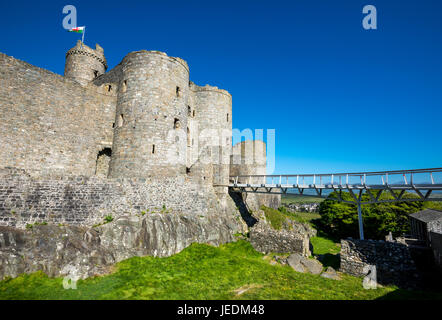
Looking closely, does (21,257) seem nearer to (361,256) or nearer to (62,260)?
(62,260)

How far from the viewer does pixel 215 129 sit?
20.4 m

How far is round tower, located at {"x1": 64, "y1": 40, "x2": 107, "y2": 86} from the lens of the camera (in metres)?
22.4

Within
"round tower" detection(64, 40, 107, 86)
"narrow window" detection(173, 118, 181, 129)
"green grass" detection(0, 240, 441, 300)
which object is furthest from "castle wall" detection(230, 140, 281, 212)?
"round tower" detection(64, 40, 107, 86)

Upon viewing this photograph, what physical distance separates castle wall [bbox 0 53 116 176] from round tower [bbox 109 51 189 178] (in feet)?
5.79

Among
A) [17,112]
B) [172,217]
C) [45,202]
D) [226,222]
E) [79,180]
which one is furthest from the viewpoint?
[226,222]

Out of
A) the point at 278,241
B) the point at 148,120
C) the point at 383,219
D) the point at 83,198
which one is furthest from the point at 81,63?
the point at 383,219

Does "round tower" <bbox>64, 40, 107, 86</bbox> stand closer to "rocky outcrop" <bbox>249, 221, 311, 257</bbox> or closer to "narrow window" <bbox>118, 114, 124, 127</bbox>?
"narrow window" <bbox>118, 114, 124, 127</bbox>

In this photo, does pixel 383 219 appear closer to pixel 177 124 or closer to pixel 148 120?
pixel 177 124

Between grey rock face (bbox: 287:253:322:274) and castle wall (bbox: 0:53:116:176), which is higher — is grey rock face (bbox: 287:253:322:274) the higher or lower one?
the lower one

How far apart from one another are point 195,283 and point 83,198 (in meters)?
7.52

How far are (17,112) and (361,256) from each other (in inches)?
851

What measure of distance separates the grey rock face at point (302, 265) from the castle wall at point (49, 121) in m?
14.8
